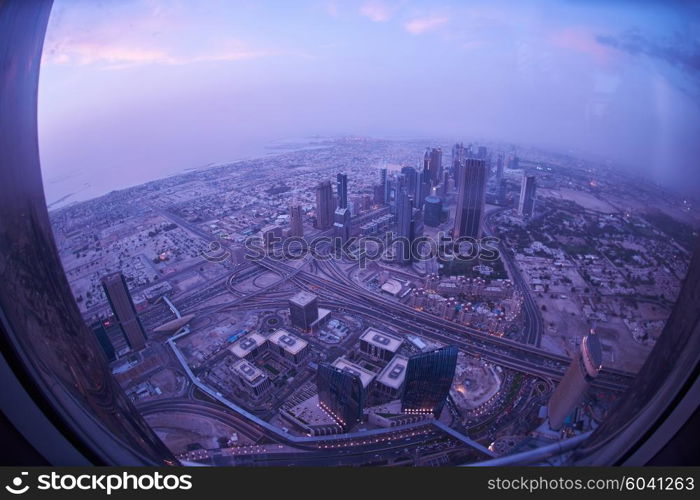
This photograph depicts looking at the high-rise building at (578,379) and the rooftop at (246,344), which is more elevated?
the high-rise building at (578,379)

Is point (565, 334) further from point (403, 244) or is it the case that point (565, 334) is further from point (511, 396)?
point (403, 244)

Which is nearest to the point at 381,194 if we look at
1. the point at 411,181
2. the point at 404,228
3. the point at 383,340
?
the point at 411,181

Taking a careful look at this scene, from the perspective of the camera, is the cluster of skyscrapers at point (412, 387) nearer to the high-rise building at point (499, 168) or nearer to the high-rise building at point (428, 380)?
the high-rise building at point (428, 380)

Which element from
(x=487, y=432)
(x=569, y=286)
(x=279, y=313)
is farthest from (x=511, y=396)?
(x=279, y=313)

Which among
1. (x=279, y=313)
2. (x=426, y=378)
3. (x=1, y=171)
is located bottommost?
(x=279, y=313)

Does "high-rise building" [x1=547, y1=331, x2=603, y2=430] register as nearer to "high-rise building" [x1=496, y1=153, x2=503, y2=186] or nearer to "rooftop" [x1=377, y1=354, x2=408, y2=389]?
"rooftop" [x1=377, y1=354, x2=408, y2=389]

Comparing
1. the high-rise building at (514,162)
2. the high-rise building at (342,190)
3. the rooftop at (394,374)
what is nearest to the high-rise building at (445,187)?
the high-rise building at (514,162)
